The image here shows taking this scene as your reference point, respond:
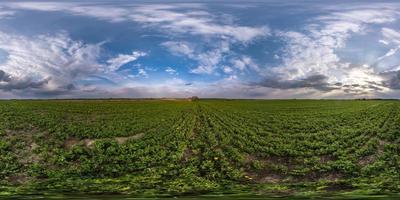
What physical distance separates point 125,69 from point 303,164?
199 inches

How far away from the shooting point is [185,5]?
14.9 metres

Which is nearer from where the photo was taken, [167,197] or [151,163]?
[167,197]

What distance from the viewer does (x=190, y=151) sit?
14734 mm

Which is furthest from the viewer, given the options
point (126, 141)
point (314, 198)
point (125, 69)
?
point (126, 141)

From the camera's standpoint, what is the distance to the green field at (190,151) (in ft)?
42.6

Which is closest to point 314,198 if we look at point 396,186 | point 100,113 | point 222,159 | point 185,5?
point 396,186

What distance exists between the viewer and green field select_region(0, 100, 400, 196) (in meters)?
13.0

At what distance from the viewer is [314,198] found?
11180 millimetres

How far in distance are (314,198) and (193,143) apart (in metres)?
4.80

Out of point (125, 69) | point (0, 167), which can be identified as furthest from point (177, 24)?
point (0, 167)

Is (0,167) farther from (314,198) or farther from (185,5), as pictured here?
(314,198)

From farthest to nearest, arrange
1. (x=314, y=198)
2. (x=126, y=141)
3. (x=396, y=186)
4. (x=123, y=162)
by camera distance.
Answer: (x=126, y=141), (x=123, y=162), (x=396, y=186), (x=314, y=198)

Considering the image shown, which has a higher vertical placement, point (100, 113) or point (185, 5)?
point (185, 5)

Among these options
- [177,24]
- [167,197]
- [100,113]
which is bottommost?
[167,197]
